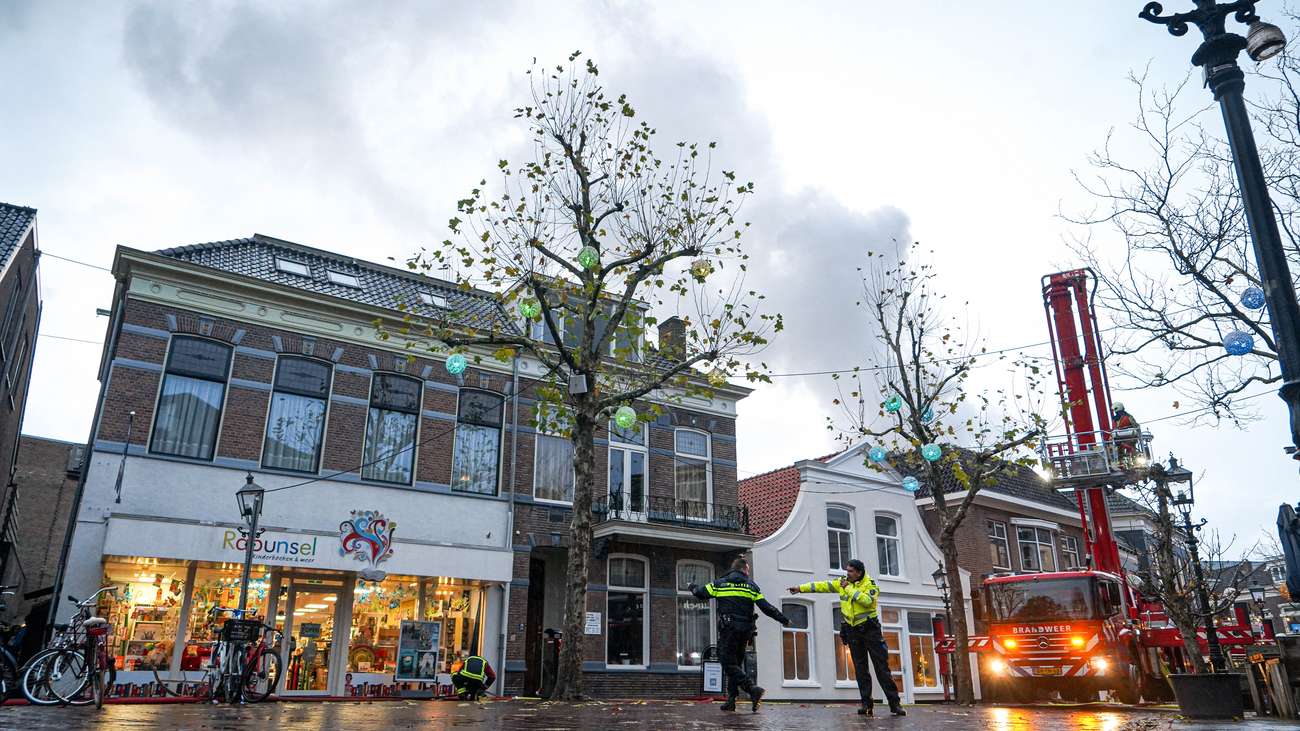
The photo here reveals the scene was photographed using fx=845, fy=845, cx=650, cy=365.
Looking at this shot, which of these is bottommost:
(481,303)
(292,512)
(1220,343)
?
(292,512)

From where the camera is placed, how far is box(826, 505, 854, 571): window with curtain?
24.6m

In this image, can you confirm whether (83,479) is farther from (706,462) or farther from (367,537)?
(706,462)

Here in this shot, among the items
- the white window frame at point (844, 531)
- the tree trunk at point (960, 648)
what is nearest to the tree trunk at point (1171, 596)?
the tree trunk at point (960, 648)

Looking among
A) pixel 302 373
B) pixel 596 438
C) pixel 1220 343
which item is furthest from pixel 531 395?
pixel 1220 343

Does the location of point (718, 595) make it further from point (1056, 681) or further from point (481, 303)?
point (481, 303)

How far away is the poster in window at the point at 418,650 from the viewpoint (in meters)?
17.1

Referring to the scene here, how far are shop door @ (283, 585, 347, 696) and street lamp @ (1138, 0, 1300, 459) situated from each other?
15901mm

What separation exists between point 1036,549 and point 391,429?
2484 cm

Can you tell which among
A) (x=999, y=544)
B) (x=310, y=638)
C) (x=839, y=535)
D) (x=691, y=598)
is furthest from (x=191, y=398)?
(x=999, y=544)

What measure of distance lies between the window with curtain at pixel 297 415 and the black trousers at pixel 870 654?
11942mm

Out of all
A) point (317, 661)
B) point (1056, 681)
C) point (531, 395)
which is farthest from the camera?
point (531, 395)

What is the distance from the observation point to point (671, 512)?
2116 cm

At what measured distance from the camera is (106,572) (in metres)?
14.9

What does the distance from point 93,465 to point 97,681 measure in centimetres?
695
